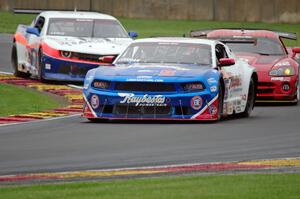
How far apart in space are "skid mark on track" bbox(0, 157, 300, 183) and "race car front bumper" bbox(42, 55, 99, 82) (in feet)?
39.5

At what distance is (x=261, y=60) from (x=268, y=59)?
17 centimetres

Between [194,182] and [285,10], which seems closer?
[194,182]

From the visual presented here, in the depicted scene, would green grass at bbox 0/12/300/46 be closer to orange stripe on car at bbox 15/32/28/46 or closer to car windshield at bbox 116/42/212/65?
orange stripe on car at bbox 15/32/28/46

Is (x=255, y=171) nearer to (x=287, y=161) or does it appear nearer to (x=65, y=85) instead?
(x=287, y=161)

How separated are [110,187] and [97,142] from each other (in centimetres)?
397

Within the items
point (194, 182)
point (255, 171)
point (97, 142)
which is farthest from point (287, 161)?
point (97, 142)

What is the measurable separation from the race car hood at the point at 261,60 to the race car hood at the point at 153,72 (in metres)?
4.06

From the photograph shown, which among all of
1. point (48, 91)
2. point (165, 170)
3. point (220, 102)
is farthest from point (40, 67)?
point (165, 170)

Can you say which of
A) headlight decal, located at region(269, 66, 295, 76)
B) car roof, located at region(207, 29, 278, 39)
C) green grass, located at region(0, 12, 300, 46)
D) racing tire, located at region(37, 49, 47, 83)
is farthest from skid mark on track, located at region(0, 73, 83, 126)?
green grass, located at region(0, 12, 300, 46)

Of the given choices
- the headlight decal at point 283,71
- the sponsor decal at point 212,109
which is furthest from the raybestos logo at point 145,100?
the headlight decal at point 283,71

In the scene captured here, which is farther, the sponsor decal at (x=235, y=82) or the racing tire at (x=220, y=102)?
the sponsor decal at (x=235, y=82)

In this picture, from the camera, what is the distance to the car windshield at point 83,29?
2478 centimetres

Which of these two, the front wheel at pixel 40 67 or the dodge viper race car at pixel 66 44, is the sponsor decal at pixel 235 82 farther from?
the front wheel at pixel 40 67

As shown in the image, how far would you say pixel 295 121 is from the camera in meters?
17.1
